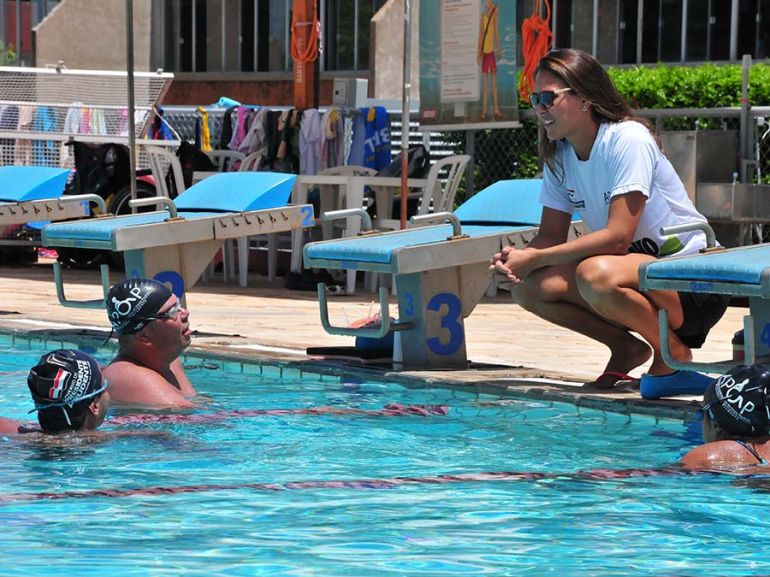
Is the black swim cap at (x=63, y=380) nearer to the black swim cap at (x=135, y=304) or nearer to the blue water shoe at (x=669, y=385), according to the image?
→ the black swim cap at (x=135, y=304)

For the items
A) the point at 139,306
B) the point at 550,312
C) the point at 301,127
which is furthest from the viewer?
the point at 301,127

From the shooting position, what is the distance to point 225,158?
14.8 metres

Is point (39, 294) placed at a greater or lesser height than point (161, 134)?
lesser

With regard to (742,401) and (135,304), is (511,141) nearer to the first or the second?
(135,304)

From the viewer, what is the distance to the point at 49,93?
54.0 ft

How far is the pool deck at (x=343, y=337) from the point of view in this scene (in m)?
7.05

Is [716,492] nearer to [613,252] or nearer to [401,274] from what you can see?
[613,252]

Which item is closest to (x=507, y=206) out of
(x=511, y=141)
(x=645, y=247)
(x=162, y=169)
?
(x=645, y=247)

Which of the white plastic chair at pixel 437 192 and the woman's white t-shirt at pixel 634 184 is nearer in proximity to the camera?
the woman's white t-shirt at pixel 634 184

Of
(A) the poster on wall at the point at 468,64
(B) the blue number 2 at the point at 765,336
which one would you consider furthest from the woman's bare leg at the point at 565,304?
(A) the poster on wall at the point at 468,64

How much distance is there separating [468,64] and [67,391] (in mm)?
8063

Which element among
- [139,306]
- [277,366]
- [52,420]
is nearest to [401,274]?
[277,366]

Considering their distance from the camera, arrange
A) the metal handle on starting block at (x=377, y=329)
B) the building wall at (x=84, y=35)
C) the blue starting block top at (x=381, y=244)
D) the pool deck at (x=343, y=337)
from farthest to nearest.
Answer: the building wall at (x=84, y=35) → the metal handle on starting block at (x=377, y=329) → the blue starting block top at (x=381, y=244) → the pool deck at (x=343, y=337)

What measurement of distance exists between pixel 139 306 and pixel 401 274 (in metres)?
1.69
